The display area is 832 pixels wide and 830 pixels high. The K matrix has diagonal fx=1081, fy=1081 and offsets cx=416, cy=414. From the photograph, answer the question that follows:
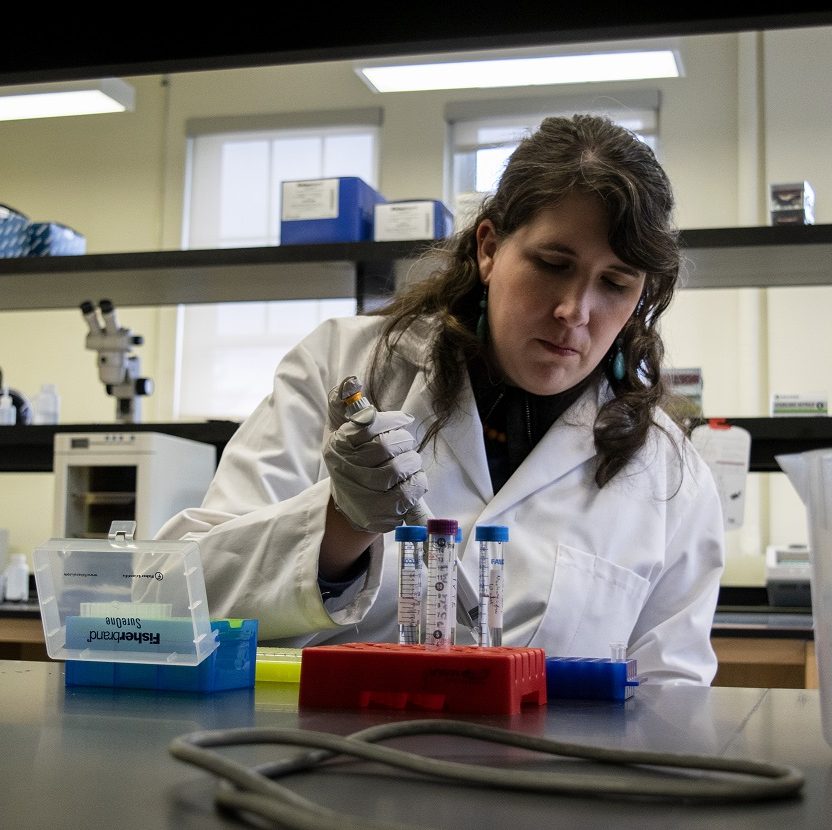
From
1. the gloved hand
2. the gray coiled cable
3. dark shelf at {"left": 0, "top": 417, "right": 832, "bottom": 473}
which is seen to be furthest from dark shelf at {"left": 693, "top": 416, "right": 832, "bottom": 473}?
the gray coiled cable

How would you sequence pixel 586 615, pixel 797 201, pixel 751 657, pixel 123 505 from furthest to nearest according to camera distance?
1. pixel 123 505
2. pixel 797 201
3. pixel 751 657
4. pixel 586 615

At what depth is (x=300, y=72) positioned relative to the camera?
572 centimetres

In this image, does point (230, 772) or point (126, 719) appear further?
point (126, 719)

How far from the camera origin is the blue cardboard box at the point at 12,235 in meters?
3.84

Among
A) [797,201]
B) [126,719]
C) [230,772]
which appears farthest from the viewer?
[797,201]

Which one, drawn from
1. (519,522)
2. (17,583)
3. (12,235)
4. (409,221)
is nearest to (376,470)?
(519,522)

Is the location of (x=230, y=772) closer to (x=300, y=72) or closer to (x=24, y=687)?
(x=24, y=687)

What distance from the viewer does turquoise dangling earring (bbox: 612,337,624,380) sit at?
159 centimetres

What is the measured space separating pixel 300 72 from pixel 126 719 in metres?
5.40

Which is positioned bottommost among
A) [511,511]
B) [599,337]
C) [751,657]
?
[751,657]

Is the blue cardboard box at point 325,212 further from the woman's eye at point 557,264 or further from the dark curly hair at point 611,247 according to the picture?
the woman's eye at point 557,264

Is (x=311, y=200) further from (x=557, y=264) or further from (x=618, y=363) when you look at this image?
(x=557, y=264)

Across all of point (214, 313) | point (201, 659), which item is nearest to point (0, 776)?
point (201, 659)

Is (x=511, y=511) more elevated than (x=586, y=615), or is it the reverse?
(x=511, y=511)
